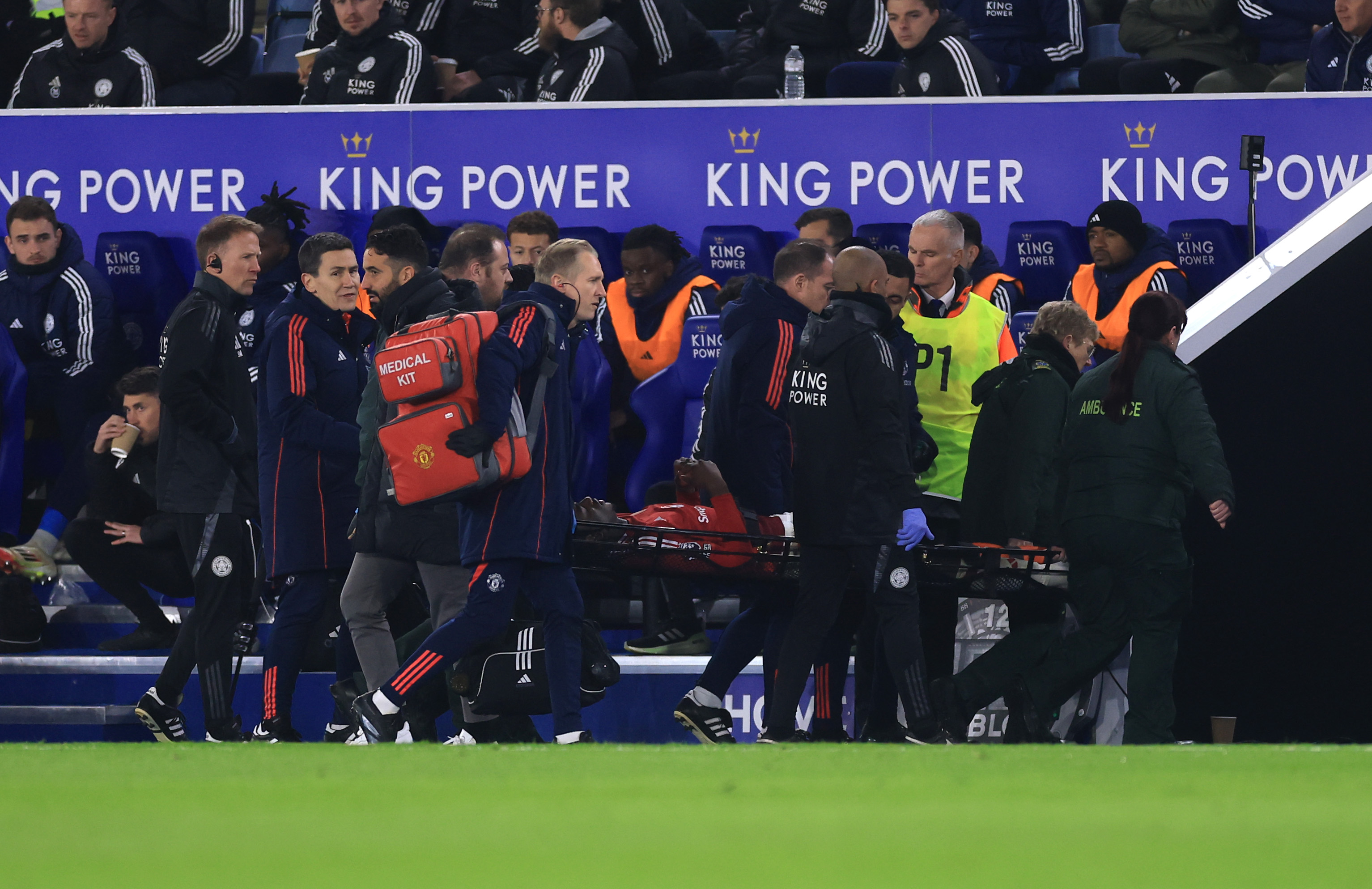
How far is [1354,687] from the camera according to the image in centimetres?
703

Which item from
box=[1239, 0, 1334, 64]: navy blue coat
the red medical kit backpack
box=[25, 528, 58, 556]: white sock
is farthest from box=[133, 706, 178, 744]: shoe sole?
box=[1239, 0, 1334, 64]: navy blue coat

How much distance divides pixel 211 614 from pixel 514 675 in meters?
1.24

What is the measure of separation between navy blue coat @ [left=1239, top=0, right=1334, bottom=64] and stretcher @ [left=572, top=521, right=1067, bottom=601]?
481 cm

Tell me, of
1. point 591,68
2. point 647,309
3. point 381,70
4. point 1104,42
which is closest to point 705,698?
point 647,309

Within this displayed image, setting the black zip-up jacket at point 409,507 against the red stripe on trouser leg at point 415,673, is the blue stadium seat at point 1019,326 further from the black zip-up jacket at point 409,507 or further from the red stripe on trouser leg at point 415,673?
the red stripe on trouser leg at point 415,673

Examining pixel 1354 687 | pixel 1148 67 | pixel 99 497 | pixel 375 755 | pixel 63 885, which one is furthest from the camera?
pixel 1148 67

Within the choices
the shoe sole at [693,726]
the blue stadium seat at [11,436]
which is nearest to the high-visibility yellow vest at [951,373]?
the shoe sole at [693,726]

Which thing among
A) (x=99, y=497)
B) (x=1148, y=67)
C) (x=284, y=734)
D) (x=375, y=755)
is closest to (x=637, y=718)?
(x=284, y=734)

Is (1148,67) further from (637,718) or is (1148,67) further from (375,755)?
(375,755)

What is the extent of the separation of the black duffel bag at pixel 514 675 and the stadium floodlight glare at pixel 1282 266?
2.50 m

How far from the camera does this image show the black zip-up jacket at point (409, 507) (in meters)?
6.05

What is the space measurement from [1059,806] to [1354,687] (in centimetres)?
413

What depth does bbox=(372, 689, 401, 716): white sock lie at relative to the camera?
561 centimetres

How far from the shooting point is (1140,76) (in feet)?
32.0
